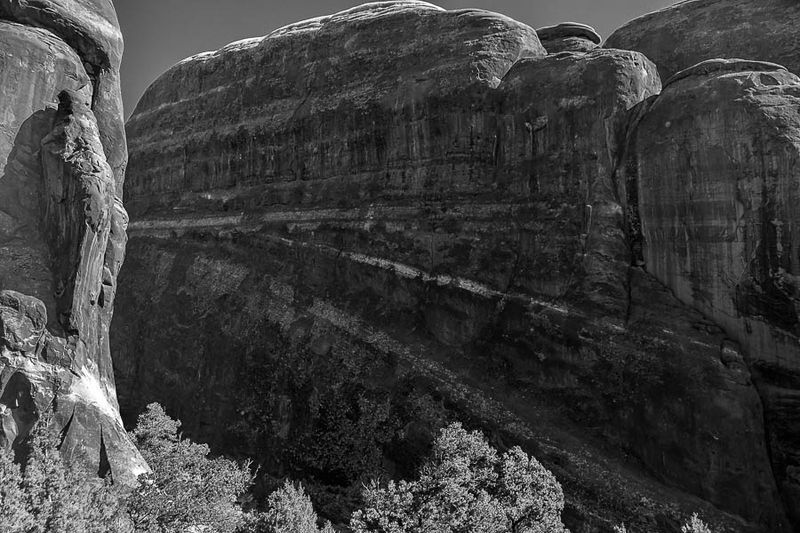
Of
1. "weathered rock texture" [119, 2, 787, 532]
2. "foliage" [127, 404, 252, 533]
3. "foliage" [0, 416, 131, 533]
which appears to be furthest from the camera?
"weathered rock texture" [119, 2, 787, 532]

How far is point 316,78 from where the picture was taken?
43750 mm

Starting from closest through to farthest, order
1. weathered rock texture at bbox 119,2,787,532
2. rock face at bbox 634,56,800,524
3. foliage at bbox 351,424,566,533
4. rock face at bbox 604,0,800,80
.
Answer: foliage at bbox 351,424,566,533, rock face at bbox 634,56,800,524, weathered rock texture at bbox 119,2,787,532, rock face at bbox 604,0,800,80

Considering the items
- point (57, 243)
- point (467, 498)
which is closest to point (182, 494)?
point (467, 498)

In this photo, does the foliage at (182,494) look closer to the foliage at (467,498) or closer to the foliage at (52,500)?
the foliage at (52,500)

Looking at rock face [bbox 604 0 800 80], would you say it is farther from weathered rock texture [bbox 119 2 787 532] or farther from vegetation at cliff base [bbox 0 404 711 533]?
vegetation at cliff base [bbox 0 404 711 533]

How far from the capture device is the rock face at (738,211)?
74.7ft

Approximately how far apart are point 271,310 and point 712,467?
27.4m

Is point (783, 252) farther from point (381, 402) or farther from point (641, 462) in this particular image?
point (381, 402)

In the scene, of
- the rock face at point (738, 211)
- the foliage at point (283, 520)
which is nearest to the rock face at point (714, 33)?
the rock face at point (738, 211)

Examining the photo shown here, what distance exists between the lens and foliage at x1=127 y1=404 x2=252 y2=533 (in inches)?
643

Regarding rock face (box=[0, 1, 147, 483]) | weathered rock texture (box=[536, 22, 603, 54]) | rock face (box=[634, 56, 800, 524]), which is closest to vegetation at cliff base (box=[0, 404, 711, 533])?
rock face (box=[0, 1, 147, 483])

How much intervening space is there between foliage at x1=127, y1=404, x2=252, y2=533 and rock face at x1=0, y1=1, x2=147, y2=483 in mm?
1293

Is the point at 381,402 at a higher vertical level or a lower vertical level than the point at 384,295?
lower

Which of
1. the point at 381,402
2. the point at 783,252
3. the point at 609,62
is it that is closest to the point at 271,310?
the point at 381,402
